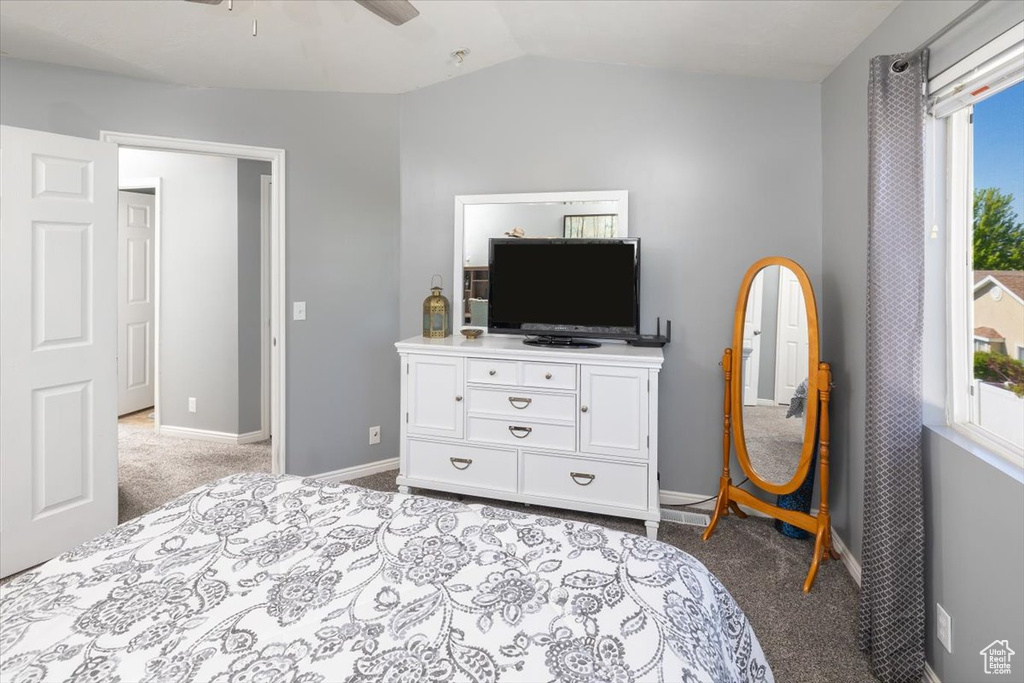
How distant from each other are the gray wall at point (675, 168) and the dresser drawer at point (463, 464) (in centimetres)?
96

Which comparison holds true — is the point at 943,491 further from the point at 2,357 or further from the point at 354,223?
the point at 2,357

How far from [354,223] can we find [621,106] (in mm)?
1803

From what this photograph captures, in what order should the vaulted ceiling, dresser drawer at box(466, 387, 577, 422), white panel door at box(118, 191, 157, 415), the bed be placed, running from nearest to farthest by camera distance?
the bed
the vaulted ceiling
dresser drawer at box(466, 387, 577, 422)
white panel door at box(118, 191, 157, 415)

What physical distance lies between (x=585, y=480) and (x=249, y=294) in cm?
313

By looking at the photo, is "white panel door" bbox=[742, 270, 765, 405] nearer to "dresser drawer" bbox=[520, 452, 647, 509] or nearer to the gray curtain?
"dresser drawer" bbox=[520, 452, 647, 509]

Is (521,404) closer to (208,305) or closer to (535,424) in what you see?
(535,424)

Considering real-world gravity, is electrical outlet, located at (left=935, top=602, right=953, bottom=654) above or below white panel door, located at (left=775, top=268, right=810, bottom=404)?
below

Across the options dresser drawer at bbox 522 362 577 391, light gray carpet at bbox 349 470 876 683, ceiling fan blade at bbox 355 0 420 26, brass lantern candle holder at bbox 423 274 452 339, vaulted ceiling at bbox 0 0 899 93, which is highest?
vaulted ceiling at bbox 0 0 899 93

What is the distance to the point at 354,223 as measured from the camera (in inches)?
141

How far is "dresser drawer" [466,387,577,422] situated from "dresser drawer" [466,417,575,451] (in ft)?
0.13

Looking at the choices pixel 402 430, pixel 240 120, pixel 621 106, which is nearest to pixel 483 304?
pixel 402 430

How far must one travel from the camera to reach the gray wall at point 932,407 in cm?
148

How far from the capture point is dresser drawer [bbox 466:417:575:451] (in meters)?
2.84

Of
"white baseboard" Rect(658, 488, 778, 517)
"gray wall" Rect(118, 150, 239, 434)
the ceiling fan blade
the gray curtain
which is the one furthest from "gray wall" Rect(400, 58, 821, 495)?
"gray wall" Rect(118, 150, 239, 434)
